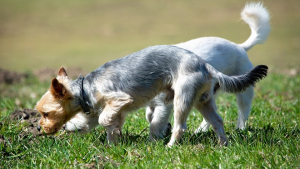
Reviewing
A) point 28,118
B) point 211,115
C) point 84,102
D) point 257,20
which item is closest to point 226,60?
point 257,20

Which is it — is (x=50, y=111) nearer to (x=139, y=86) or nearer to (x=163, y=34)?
(x=139, y=86)

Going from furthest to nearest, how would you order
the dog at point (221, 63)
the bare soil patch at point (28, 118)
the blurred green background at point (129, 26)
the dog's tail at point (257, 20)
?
the blurred green background at point (129, 26) < the dog's tail at point (257, 20) < the bare soil patch at point (28, 118) < the dog at point (221, 63)

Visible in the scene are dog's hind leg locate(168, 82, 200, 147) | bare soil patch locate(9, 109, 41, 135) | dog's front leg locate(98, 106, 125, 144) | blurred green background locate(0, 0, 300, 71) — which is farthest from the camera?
blurred green background locate(0, 0, 300, 71)

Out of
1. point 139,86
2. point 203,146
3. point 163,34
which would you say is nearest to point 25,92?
point 139,86

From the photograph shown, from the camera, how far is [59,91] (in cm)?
479

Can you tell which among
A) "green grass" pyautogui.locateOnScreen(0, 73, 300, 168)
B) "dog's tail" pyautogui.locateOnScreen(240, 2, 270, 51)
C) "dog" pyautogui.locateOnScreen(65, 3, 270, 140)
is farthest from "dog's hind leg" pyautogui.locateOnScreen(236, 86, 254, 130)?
"dog's tail" pyautogui.locateOnScreen(240, 2, 270, 51)

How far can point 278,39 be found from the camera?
25.5 meters

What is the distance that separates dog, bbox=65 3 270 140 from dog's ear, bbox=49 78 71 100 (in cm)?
50

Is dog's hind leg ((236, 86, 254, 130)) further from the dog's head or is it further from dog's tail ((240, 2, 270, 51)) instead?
the dog's head

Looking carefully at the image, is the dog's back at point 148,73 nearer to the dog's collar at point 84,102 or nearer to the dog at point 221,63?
the dog's collar at point 84,102

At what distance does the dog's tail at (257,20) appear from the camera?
6324 mm

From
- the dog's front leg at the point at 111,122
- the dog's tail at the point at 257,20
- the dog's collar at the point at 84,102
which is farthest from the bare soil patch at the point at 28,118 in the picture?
the dog's tail at the point at 257,20

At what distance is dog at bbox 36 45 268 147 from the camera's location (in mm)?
4609

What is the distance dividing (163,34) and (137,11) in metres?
7.45
